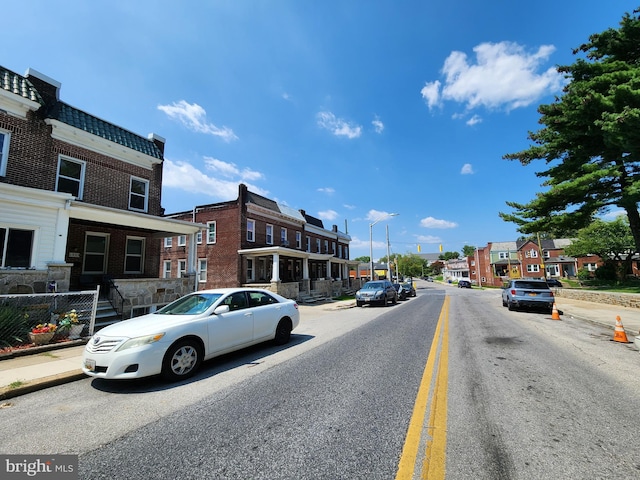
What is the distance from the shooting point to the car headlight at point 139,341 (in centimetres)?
482

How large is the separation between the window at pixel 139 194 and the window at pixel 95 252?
180 centimetres

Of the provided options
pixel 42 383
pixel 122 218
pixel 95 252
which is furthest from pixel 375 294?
pixel 42 383

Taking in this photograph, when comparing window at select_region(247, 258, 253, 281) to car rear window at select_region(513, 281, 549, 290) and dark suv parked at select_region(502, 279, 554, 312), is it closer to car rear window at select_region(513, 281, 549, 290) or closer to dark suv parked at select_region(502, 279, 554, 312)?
dark suv parked at select_region(502, 279, 554, 312)

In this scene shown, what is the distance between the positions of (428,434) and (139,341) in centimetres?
443

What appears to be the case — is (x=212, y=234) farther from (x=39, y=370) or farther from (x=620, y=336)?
(x=620, y=336)

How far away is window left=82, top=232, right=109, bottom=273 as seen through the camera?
1313 centimetres

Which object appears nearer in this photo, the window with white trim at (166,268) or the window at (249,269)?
the window at (249,269)

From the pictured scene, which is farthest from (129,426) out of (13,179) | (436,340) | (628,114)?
(628,114)

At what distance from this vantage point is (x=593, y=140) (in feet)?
64.0

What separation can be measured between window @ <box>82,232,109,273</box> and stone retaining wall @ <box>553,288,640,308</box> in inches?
1038

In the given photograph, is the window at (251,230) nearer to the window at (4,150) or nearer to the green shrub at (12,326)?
the window at (4,150)

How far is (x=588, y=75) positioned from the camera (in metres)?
18.4

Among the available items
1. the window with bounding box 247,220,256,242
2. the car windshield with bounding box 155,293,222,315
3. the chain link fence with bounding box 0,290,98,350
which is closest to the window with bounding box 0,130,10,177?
the chain link fence with bounding box 0,290,98,350

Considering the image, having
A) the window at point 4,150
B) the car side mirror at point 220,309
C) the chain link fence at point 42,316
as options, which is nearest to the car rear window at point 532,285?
the car side mirror at point 220,309
